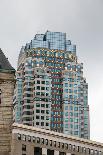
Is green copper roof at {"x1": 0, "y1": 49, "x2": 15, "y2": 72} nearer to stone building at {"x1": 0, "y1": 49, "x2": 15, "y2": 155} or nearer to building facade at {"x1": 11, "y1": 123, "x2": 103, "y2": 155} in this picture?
stone building at {"x1": 0, "y1": 49, "x2": 15, "y2": 155}

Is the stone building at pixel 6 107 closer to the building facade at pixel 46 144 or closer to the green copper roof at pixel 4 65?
the green copper roof at pixel 4 65

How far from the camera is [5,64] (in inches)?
2452

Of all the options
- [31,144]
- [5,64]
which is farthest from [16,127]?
[5,64]

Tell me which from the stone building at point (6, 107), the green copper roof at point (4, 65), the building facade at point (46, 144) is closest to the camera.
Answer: the stone building at point (6, 107)

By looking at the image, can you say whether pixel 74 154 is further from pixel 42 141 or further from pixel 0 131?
pixel 0 131

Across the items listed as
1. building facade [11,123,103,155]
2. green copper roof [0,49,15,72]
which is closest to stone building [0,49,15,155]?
green copper roof [0,49,15,72]

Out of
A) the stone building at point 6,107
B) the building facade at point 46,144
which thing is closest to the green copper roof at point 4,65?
the stone building at point 6,107

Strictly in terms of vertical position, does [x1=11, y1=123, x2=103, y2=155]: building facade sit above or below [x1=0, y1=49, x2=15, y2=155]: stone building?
below

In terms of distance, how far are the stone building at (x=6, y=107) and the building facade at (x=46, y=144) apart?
6772 centimetres

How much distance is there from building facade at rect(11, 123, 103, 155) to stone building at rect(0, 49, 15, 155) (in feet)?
222

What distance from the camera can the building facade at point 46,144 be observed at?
5089 inches

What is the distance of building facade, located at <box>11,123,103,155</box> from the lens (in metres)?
129

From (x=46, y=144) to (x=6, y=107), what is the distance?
7976 centimetres

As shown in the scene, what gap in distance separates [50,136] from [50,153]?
486 centimetres
